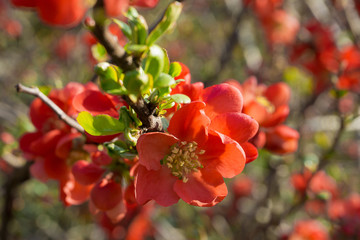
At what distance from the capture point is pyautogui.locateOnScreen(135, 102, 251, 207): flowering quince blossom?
598mm

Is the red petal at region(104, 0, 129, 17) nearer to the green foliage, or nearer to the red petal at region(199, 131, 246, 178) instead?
the green foliage

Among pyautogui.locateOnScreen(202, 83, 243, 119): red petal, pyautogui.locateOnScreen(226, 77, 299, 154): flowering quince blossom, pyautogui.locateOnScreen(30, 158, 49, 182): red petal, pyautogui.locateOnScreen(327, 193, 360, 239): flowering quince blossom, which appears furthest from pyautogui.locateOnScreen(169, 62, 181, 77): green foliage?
pyautogui.locateOnScreen(327, 193, 360, 239): flowering quince blossom

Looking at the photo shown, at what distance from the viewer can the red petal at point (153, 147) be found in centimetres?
57

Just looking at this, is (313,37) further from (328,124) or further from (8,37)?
(8,37)

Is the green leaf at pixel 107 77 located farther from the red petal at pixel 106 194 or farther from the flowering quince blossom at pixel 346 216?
the flowering quince blossom at pixel 346 216

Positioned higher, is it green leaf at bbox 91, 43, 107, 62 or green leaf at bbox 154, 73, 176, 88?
green leaf at bbox 154, 73, 176, 88

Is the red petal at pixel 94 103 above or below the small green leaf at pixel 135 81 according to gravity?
below

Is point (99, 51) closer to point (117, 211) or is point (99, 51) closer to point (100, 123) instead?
point (100, 123)

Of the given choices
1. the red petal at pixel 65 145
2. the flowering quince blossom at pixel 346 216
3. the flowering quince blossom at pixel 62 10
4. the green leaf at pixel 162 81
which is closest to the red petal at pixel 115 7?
the flowering quince blossom at pixel 62 10

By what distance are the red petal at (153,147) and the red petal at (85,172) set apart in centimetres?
18

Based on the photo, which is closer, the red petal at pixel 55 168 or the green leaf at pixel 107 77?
the green leaf at pixel 107 77

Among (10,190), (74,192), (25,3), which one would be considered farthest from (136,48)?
(10,190)

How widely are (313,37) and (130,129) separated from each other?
1858 mm

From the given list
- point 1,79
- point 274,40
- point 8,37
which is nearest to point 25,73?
point 1,79
